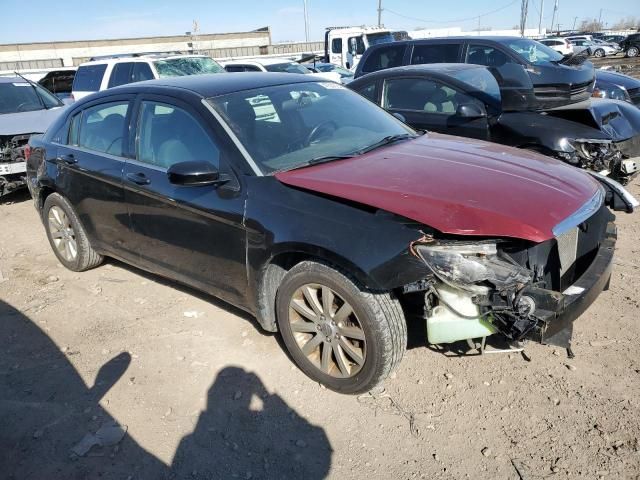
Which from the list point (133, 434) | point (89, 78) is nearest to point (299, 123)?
point (133, 434)

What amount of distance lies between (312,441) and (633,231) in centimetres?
416

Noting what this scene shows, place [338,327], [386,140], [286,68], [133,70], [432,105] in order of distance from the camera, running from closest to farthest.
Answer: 1. [338,327]
2. [386,140]
3. [432,105]
4. [133,70]
5. [286,68]

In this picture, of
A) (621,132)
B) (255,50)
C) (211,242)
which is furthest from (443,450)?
(255,50)

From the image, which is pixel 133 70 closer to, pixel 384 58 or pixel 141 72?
pixel 141 72

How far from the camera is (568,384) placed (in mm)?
3055

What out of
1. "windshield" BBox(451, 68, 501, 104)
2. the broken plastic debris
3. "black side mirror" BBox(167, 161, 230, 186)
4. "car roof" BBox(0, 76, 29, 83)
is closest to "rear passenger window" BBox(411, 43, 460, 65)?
Result: "windshield" BBox(451, 68, 501, 104)

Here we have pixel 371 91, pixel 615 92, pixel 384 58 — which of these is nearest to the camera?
pixel 371 91

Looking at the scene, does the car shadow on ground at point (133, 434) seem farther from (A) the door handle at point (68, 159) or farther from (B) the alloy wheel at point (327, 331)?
(A) the door handle at point (68, 159)

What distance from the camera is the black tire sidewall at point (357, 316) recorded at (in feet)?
9.15

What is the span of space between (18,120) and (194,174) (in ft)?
20.6

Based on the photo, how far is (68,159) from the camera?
14.9 ft

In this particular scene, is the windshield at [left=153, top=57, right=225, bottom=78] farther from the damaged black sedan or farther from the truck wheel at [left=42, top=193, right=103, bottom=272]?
the damaged black sedan

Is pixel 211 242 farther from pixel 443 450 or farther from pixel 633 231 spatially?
pixel 633 231

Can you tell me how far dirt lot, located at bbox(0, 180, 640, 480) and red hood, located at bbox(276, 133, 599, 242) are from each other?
1057mm
